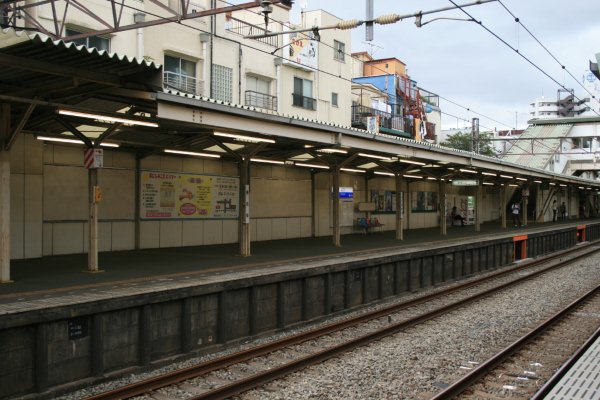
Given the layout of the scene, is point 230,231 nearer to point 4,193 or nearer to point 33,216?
point 33,216

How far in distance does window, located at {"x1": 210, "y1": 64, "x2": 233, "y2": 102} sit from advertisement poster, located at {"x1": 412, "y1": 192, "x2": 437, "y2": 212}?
12270 mm

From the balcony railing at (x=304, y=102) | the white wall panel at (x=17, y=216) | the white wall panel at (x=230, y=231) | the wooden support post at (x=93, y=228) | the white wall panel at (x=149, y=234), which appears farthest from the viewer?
the balcony railing at (x=304, y=102)

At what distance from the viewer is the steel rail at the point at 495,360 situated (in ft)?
20.9

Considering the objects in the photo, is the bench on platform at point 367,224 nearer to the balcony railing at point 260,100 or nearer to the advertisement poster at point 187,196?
the balcony railing at point 260,100

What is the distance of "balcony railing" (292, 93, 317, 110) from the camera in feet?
91.6

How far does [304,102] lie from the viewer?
2859 centimetres

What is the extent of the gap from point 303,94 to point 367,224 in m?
7.89

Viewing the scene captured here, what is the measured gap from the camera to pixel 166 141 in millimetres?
14664

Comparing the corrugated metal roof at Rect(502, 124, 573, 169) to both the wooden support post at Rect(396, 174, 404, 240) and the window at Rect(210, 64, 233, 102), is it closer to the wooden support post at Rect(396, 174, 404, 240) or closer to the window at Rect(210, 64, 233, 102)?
the wooden support post at Rect(396, 174, 404, 240)

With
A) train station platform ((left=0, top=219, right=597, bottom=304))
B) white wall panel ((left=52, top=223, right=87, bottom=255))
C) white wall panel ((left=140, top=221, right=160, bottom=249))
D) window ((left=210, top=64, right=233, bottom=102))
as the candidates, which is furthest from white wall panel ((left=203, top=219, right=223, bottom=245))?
window ((left=210, top=64, right=233, bottom=102))

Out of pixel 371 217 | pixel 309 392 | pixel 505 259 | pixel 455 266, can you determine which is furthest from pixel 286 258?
pixel 371 217

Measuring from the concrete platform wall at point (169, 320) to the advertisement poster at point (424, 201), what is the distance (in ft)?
56.4

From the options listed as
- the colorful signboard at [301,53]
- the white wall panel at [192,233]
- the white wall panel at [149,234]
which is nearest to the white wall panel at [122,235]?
the white wall panel at [149,234]

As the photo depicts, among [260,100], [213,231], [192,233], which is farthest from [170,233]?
[260,100]
